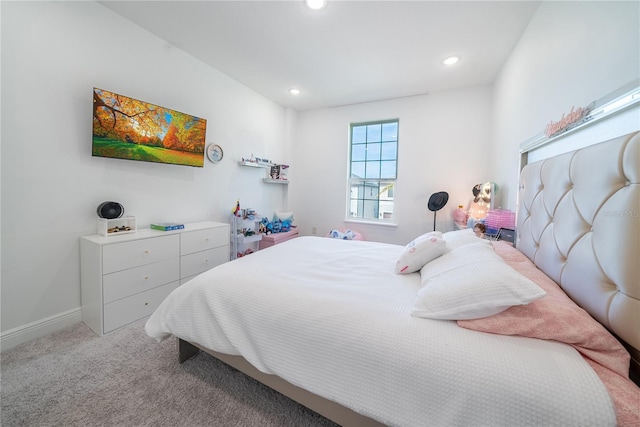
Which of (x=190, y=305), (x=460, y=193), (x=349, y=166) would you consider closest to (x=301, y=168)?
(x=349, y=166)

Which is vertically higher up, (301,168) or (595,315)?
(301,168)

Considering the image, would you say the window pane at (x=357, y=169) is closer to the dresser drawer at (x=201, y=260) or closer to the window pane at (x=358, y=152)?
the window pane at (x=358, y=152)

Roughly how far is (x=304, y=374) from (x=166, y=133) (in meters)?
2.55

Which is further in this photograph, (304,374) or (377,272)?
(377,272)

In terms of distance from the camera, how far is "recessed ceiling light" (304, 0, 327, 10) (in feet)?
5.94

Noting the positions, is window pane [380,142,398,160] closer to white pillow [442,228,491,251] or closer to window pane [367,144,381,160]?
window pane [367,144,381,160]

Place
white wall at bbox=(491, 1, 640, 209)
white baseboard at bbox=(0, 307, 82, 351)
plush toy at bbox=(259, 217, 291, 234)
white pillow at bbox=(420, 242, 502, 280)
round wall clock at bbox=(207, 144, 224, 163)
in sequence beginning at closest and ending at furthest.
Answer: white wall at bbox=(491, 1, 640, 209), white pillow at bbox=(420, 242, 502, 280), white baseboard at bbox=(0, 307, 82, 351), round wall clock at bbox=(207, 144, 224, 163), plush toy at bbox=(259, 217, 291, 234)

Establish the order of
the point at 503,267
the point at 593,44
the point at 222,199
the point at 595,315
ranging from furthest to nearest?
the point at 222,199 < the point at 593,44 < the point at 503,267 < the point at 595,315

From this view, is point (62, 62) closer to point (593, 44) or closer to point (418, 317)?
point (418, 317)

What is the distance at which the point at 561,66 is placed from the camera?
145cm

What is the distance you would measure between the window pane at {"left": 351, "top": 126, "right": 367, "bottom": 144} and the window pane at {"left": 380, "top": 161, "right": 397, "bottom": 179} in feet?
1.85

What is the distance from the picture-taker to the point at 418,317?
3.10 ft

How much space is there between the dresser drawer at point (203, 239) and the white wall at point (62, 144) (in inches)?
17.3

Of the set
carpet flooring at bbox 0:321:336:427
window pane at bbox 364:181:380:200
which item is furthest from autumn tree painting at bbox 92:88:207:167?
window pane at bbox 364:181:380:200
